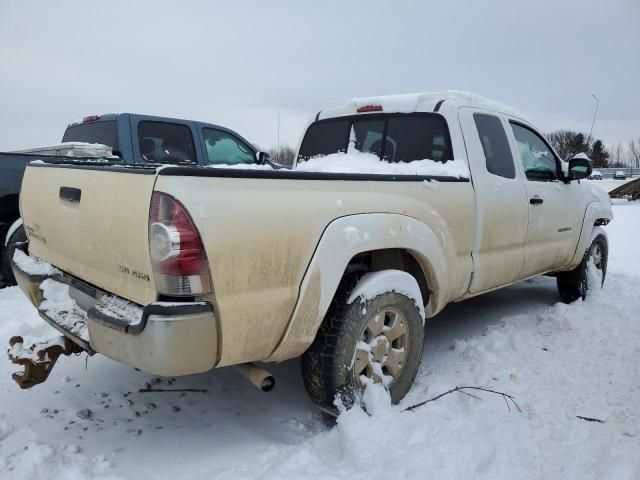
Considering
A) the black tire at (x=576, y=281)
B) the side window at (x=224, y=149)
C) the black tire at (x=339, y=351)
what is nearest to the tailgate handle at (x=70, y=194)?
the black tire at (x=339, y=351)

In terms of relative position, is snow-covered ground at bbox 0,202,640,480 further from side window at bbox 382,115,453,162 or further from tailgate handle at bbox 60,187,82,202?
side window at bbox 382,115,453,162

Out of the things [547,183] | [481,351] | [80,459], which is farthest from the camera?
[547,183]

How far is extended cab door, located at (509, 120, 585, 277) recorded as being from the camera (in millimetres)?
4109

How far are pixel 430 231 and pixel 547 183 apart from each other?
196cm

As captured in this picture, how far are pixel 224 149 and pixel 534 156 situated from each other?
4.07 metres

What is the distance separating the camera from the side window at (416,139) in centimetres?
360

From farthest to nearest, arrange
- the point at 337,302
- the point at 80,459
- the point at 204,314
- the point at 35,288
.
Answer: the point at 35,288 < the point at 337,302 < the point at 80,459 < the point at 204,314

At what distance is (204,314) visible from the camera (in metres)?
2.01

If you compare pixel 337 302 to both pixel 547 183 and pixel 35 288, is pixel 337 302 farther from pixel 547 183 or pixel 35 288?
pixel 547 183

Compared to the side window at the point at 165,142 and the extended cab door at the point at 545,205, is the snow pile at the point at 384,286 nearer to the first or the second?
the extended cab door at the point at 545,205

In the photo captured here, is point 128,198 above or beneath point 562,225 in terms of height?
above

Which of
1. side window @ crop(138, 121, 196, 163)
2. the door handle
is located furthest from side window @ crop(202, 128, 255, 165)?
the door handle

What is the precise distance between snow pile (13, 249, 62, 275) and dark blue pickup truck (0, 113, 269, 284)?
1726mm

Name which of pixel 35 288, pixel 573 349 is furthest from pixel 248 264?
pixel 573 349
